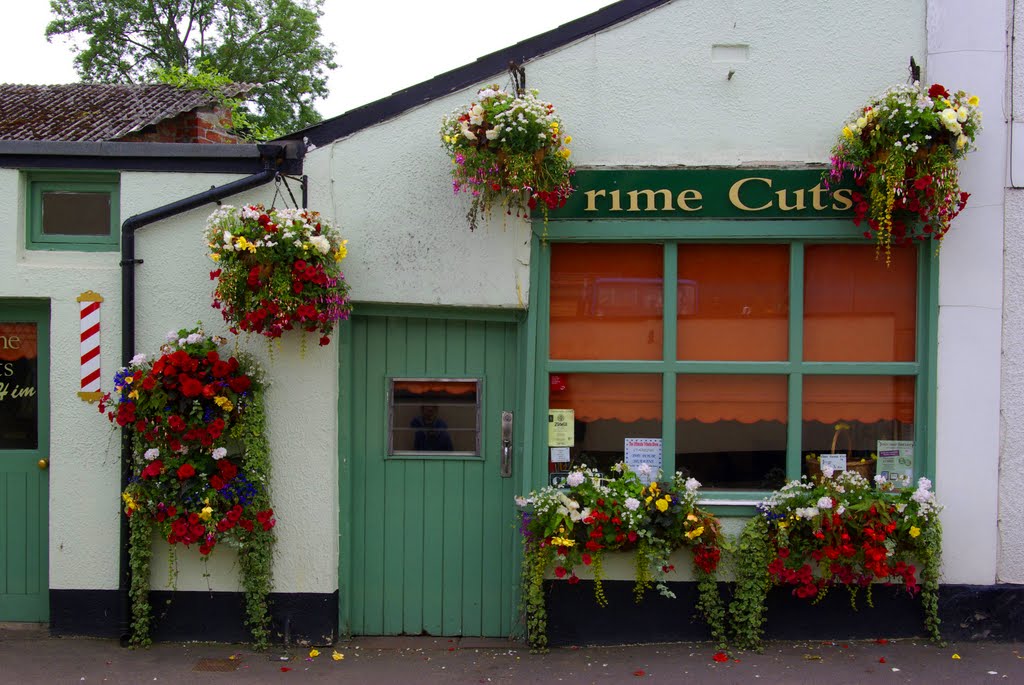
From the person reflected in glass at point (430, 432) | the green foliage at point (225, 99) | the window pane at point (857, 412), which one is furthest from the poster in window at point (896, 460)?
the green foliage at point (225, 99)

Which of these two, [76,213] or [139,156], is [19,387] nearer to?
[76,213]

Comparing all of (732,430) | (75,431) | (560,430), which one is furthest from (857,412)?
(75,431)

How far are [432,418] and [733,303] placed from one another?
201 centimetres

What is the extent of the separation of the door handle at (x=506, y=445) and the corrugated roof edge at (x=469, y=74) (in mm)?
1973

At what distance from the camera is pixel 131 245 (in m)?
5.53

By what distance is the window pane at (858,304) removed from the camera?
560cm

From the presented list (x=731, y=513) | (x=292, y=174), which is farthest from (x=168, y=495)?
(x=731, y=513)

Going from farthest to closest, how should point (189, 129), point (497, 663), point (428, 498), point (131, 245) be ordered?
point (189, 129), point (428, 498), point (131, 245), point (497, 663)

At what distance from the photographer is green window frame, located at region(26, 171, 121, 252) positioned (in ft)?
18.6

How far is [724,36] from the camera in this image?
548cm

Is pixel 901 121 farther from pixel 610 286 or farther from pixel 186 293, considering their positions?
pixel 186 293

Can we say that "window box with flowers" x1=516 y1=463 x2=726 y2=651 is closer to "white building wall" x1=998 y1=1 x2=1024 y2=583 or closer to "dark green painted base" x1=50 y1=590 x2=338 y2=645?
"dark green painted base" x1=50 y1=590 x2=338 y2=645

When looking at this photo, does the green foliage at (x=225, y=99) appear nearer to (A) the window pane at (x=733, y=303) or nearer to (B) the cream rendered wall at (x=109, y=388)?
(B) the cream rendered wall at (x=109, y=388)

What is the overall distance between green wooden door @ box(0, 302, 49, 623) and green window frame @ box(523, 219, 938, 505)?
3.11 m
